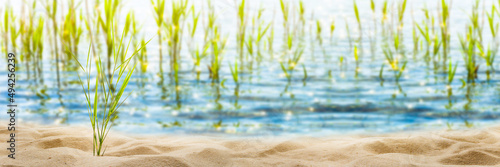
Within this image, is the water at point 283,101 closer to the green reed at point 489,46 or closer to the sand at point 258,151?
the green reed at point 489,46

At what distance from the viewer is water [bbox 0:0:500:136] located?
3.23 m

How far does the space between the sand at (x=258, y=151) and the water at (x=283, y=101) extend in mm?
395

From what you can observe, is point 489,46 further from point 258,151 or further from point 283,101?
point 258,151

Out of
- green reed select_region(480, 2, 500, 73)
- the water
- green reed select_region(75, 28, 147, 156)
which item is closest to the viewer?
green reed select_region(75, 28, 147, 156)

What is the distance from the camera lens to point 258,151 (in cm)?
241

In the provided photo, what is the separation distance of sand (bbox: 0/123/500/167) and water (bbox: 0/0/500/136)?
395mm

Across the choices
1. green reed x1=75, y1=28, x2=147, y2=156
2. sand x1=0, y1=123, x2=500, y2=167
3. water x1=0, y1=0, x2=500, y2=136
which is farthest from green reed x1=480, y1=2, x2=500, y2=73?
green reed x1=75, y1=28, x2=147, y2=156

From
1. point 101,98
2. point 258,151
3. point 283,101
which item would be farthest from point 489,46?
point 101,98

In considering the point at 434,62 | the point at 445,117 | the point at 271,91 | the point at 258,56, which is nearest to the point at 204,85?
the point at 271,91

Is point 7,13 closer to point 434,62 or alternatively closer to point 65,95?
point 65,95

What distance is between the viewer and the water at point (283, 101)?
3234mm

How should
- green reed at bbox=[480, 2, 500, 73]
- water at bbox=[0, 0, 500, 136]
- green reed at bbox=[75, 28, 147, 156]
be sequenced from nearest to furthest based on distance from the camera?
1. green reed at bbox=[75, 28, 147, 156]
2. water at bbox=[0, 0, 500, 136]
3. green reed at bbox=[480, 2, 500, 73]

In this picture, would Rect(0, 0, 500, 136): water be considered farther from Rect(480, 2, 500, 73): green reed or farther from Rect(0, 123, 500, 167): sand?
Rect(0, 123, 500, 167): sand

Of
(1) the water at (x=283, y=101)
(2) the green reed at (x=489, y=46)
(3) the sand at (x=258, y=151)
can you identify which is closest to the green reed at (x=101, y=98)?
(3) the sand at (x=258, y=151)
